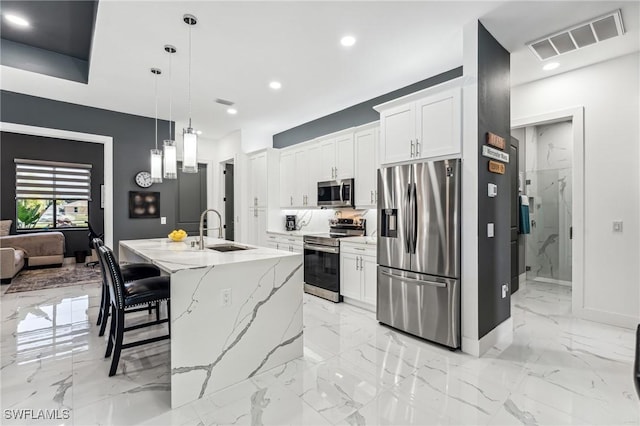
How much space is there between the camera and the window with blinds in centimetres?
740

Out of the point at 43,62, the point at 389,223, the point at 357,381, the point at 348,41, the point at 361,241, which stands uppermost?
→ the point at 43,62

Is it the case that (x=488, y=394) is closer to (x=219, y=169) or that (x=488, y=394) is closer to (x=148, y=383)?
(x=148, y=383)

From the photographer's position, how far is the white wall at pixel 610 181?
10.8 feet

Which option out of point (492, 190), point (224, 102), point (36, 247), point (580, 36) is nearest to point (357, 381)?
point (492, 190)

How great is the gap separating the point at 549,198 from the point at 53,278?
8886mm

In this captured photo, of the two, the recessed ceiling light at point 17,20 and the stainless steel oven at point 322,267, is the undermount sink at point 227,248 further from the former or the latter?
the recessed ceiling light at point 17,20

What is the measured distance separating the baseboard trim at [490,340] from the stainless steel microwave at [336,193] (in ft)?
7.49

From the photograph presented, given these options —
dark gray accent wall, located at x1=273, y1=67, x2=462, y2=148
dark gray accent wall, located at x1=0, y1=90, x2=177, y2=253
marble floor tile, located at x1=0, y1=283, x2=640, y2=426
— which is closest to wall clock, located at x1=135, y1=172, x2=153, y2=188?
dark gray accent wall, located at x1=0, y1=90, x2=177, y2=253

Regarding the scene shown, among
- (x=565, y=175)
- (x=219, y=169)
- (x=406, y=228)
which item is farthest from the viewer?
(x=219, y=169)

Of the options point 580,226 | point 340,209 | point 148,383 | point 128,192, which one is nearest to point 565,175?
point 580,226

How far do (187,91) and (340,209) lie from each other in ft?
9.09

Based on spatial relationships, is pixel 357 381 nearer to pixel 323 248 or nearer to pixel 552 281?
pixel 323 248

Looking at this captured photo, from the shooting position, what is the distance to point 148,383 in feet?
7.45

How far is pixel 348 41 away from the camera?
306cm
